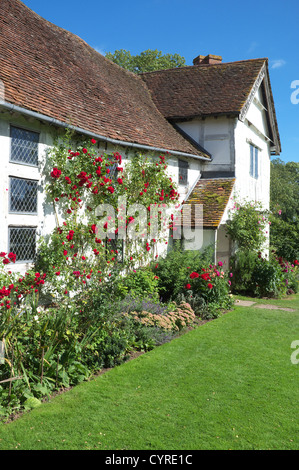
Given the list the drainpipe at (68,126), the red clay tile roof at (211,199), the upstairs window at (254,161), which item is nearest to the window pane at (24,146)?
the drainpipe at (68,126)

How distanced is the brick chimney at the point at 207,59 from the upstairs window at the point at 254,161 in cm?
495

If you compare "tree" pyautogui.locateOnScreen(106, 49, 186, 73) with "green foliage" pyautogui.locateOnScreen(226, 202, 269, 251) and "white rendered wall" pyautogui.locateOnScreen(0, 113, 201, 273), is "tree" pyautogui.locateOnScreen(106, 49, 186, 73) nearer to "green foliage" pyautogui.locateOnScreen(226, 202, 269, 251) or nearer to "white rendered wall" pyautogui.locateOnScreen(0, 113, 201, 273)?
"green foliage" pyautogui.locateOnScreen(226, 202, 269, 251)

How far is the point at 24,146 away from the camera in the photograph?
7.29 meters

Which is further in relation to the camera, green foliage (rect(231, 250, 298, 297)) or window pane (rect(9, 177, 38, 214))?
green foliage (rect(231, 250, 298, 297))

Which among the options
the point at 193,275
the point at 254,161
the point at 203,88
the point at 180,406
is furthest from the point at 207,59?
the point at 180,406

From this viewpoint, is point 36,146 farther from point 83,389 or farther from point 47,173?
point 83,389

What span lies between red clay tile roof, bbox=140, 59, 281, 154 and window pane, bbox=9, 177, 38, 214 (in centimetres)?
857

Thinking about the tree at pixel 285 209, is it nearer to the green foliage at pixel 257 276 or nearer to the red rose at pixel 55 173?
the green foliage at pixel 257 276

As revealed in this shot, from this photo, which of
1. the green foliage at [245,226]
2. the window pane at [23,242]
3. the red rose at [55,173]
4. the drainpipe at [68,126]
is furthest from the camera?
the green foliage at [245,226]

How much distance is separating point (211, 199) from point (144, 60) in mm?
19057

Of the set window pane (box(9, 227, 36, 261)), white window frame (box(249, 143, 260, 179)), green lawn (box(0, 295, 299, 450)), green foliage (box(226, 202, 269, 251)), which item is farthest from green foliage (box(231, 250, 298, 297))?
window pane (box(9, 227, 36, 261))

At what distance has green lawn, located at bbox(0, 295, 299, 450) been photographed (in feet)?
13.5

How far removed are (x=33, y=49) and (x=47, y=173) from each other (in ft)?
13.4

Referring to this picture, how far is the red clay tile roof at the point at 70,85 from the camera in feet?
26.4
